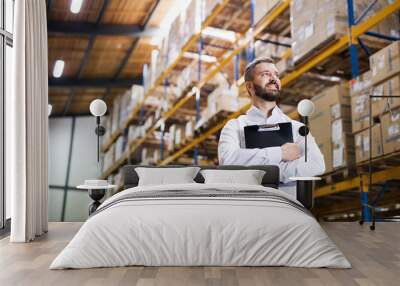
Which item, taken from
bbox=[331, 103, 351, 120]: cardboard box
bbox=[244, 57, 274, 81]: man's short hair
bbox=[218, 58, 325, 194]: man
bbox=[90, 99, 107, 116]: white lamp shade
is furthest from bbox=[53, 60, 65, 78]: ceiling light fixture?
bbox=[331, 103, 351, 120]: cardboard box

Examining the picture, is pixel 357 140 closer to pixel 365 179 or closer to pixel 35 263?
pixel 365 179

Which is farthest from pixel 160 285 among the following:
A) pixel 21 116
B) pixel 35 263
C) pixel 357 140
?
pixel 357 140

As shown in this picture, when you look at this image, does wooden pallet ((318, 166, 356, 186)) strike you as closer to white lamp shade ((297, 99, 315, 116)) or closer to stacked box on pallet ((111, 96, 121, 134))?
white lamp shade ((297, 99, 315, 116))

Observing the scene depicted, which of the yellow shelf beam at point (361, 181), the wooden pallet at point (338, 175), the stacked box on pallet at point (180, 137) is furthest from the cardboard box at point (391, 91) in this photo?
the stacked box on pallet at point (180, 137)

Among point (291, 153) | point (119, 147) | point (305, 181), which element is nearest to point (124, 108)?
point (119, 147)

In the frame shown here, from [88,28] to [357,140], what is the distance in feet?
13.8

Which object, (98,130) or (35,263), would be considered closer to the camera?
(35,263)

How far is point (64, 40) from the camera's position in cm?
727

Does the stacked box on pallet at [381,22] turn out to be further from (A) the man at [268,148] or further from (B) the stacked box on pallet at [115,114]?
(B) the stacked box on pallet at [115,114]

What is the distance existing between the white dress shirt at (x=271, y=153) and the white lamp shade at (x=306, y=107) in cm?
28

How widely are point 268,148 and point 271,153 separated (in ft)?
0.23

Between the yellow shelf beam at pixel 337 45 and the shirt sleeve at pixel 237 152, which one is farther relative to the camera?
the shirt sleeve at pixel 237 152

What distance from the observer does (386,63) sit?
4758 mm

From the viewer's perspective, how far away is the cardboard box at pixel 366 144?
489 cm
